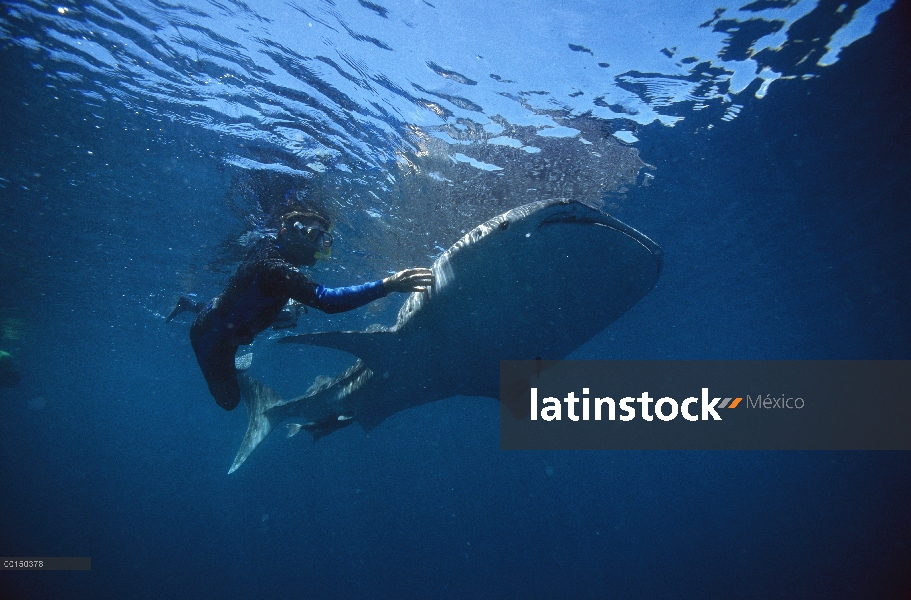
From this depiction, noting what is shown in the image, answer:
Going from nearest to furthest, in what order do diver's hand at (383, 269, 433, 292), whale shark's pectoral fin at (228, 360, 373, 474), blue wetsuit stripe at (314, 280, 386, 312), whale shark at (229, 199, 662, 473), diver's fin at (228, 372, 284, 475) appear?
whale shark at (229, 199, 662, 473)
diver's hand at (383, 269, 433, 292)
blue wetsuit stripe at (314, 280, 386, 312)
whale shark's pectoral fin at (228, 360, 373, 474)
diver's fin at (228, 372, 284, 475)

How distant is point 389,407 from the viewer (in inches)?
300

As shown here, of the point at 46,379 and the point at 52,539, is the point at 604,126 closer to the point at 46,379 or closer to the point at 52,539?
the point at 52,539

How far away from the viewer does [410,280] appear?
3760mm

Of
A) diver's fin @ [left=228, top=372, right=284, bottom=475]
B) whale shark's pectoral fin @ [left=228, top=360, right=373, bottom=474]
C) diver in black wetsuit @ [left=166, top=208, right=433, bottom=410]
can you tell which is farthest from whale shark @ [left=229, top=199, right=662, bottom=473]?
diver's fin @ [left=228, top=372, right=284, bottom=475]

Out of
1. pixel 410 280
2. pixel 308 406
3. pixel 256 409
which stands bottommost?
pixel 256 409

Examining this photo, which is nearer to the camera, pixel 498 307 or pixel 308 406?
pixel 498 307

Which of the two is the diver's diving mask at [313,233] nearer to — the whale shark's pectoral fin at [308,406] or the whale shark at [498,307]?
the whale shark at [498,307]

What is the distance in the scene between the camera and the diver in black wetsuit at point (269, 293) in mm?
3908

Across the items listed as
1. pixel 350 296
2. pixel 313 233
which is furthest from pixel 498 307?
pixel 313 233

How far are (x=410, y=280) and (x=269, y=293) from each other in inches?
69.6

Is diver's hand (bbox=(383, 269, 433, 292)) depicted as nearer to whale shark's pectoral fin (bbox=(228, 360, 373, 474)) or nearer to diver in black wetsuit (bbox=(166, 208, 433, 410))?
diver in black wetsuit (bbox=(166, 208, 433, 410))

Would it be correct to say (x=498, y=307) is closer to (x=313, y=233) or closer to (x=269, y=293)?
(x=269, y=293)

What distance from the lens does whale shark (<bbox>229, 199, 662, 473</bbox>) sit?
11.1 ft

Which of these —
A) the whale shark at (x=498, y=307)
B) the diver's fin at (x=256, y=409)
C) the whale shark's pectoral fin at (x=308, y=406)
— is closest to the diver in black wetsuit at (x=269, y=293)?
the whale shark at (x=498, y=307)
